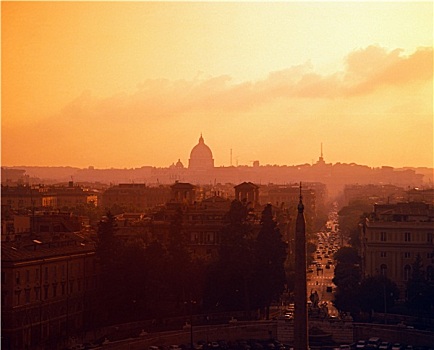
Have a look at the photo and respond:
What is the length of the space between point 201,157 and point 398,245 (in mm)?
122314

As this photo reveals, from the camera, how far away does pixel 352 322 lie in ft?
98.4

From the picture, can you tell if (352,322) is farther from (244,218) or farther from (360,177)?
(360,177)

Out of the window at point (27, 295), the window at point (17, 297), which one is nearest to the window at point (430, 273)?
the window at point (27, 295)

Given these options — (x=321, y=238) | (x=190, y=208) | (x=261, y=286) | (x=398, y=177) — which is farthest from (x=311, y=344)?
(x=398, y=177)

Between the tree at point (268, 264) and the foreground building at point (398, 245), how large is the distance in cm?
475

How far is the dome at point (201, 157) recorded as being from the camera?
159 m

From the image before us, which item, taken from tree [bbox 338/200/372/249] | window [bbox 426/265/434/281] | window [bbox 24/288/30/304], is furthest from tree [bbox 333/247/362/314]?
tree [bbox 338/200/372/249]

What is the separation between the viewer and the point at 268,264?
34.2m

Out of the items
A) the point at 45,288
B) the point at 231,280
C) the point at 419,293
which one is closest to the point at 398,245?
the point at 419,293

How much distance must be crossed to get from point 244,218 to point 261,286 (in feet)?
12.9

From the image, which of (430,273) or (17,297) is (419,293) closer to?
(430,273)

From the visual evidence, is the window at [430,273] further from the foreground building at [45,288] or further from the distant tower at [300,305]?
the distant tower at [300,305]

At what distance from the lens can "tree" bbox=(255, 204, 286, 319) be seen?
33.2 metres

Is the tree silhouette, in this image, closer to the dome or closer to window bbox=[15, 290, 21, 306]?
window bbox=[15, 290, 21, 306]
